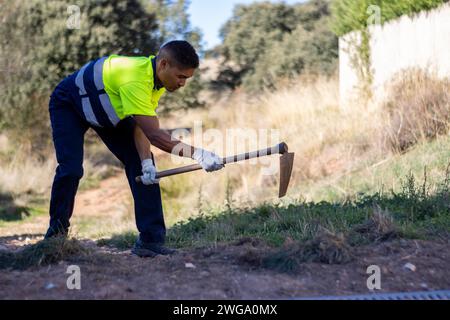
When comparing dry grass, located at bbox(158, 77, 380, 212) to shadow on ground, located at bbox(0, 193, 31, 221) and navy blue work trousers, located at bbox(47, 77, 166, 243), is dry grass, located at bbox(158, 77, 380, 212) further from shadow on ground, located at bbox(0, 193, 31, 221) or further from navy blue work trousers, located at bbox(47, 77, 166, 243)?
navy blue work trousers, located at bbox(47, 77, 166, 243)

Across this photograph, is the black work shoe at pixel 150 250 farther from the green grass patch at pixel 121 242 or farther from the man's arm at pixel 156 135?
the man's arm at pixel 156 135

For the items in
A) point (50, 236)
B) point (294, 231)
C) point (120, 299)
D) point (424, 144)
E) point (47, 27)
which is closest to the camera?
point (120, 299)

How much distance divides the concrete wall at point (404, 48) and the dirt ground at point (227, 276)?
6279mm

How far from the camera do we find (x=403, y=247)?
4238 millimetres

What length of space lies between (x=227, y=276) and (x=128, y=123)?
1.44 m

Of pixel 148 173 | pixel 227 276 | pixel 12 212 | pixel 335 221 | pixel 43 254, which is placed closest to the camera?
pixel 227 276

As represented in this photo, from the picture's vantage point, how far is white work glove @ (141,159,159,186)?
4473mm

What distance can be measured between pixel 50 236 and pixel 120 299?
1319mm

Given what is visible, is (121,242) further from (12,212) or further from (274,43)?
(274,43)

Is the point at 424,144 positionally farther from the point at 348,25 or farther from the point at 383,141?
the point at 348,25

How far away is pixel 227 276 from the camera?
3.79 metres

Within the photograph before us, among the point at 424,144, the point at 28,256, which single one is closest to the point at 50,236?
the point at 28,256

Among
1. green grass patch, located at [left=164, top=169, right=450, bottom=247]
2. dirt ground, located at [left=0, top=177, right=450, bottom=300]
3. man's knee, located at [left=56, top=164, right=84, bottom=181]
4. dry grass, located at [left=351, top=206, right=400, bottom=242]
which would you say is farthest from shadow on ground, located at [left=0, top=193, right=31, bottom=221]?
dry grass, located at [left=351, top=206, right=400, bottom=242]

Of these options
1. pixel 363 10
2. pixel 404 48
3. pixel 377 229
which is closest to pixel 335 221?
pixel 377 229
